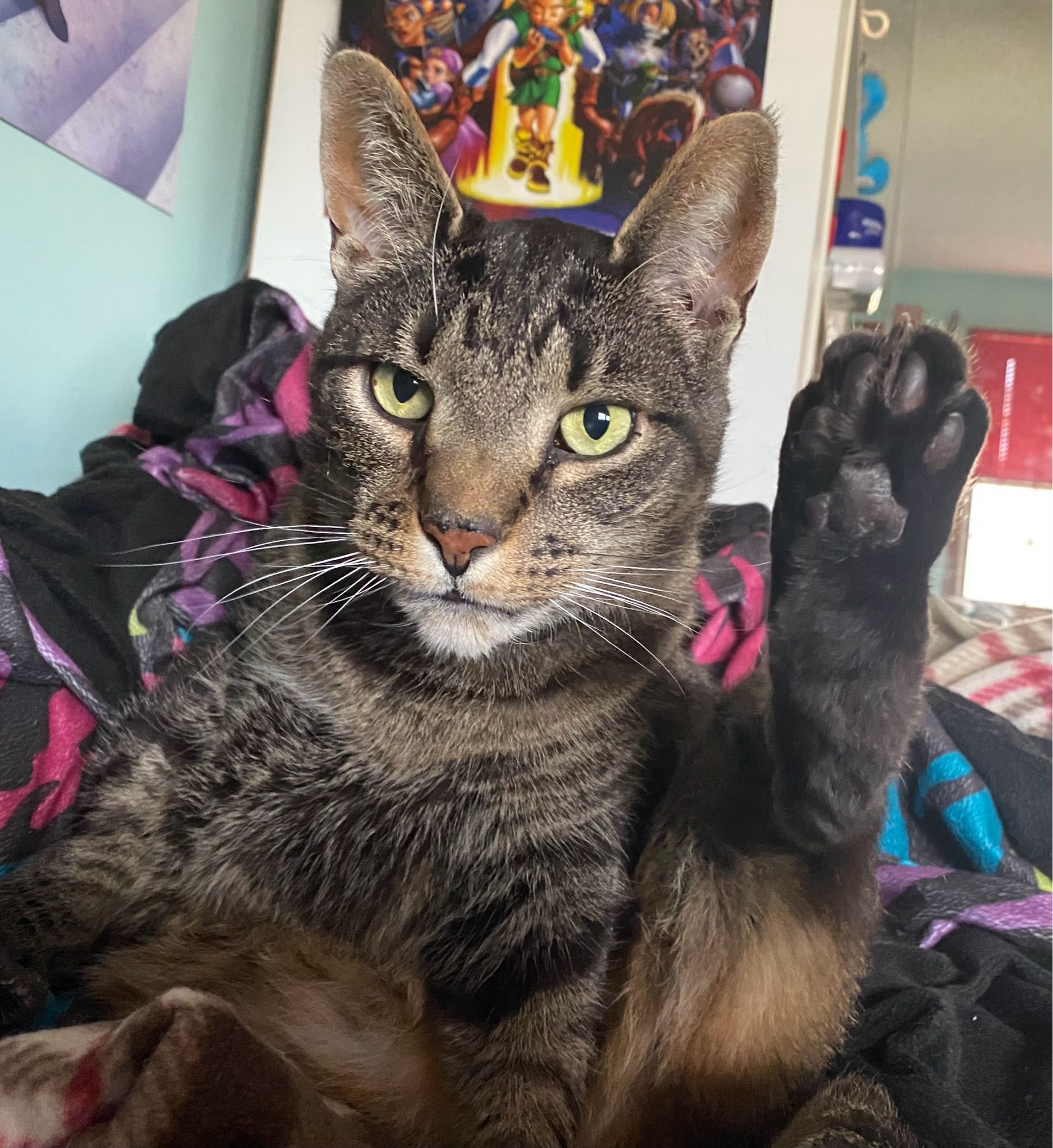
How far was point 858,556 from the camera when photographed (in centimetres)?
48

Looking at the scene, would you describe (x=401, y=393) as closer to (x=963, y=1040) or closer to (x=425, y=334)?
(x=425, y=334)

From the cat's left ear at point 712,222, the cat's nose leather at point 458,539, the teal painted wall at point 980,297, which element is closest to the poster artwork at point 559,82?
the cat's left ear at point 712,222

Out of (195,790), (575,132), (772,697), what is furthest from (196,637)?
(575,132)

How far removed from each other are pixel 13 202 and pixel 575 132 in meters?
0.59

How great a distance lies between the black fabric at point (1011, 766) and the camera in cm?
81

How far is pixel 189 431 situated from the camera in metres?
1.12

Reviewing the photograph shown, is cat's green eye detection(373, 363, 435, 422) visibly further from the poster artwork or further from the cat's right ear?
the poster artwork

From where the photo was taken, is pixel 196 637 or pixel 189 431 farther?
pixel 189 431

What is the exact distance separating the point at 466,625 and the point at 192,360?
0.73 m

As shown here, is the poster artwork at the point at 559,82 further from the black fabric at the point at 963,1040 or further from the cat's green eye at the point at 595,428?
the black fabric at the point at 963,1040

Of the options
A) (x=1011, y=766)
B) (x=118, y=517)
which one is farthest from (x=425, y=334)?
(x=1011, y=766)

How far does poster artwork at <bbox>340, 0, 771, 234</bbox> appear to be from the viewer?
78 centimetres

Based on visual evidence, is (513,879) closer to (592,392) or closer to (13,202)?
(592,392)

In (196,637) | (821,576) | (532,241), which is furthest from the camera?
(196,637)
